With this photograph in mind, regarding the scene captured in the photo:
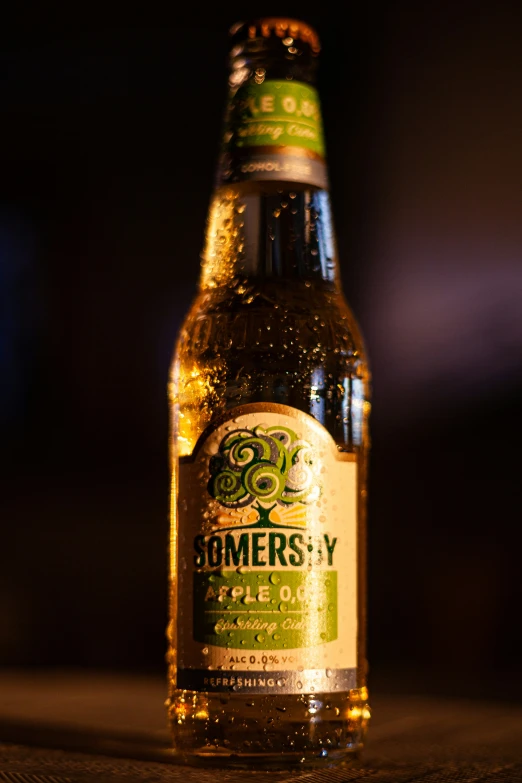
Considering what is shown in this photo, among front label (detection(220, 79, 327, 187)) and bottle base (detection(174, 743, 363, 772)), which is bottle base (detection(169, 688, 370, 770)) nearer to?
bottle base (detection(174, 743, 363, 772))

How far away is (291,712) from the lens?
1.04 meters

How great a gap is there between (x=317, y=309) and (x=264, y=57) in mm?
287

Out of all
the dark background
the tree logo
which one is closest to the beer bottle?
the tree logo

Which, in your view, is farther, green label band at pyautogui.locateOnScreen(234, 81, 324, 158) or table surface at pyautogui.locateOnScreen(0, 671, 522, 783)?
green label band at pyautogui.locateOnScreen(234, 81, 324, 158)

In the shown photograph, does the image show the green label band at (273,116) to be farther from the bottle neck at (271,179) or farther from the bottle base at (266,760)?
the bottle base at (266,760)

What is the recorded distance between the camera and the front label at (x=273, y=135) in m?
1.18

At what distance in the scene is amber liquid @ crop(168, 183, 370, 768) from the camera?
104 centimetres

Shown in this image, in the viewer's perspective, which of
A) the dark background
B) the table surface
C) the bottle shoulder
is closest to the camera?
the table surface

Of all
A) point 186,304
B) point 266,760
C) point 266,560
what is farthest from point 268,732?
point 186,304

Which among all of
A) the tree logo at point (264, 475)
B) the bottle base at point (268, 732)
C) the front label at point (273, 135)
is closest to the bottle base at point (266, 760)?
the bottle base at point (268, 732)
